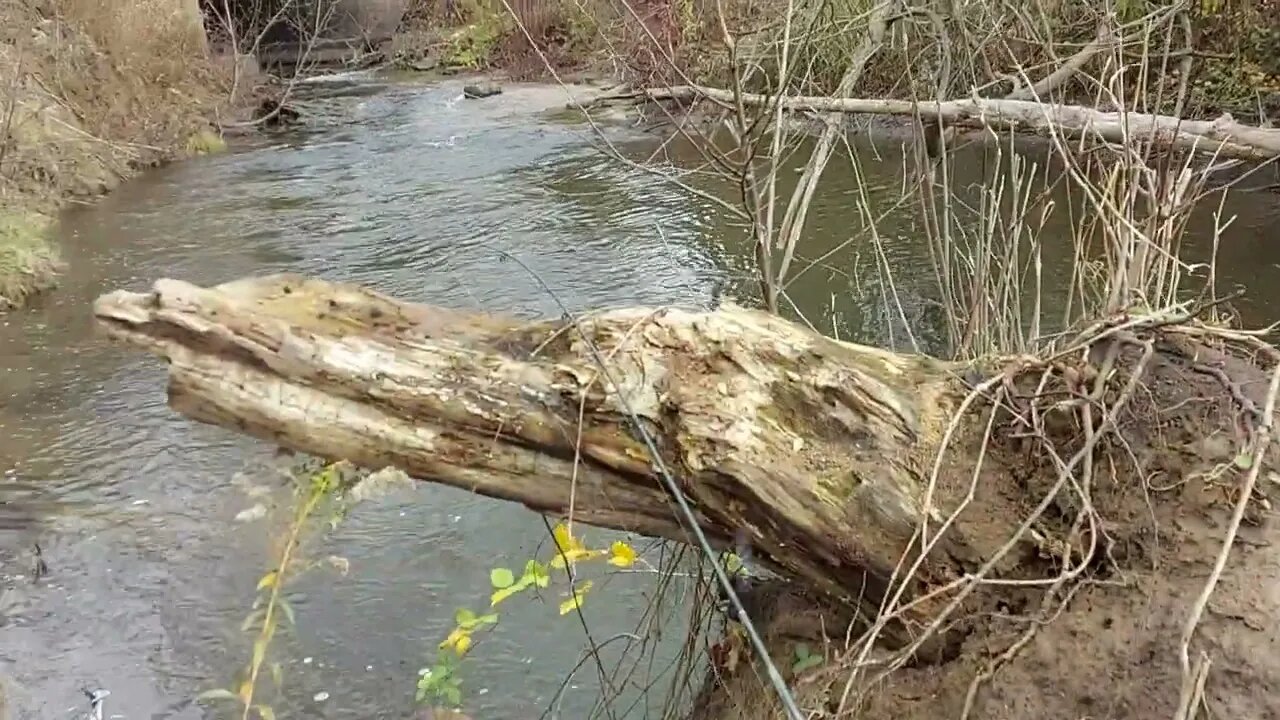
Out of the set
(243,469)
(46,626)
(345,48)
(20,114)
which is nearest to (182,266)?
(20,114)

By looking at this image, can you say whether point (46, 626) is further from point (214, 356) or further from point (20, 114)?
point (20, 114)

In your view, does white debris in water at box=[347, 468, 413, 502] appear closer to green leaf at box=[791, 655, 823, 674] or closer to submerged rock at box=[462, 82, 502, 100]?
green leaf at box=[791, 655, 823, 674]

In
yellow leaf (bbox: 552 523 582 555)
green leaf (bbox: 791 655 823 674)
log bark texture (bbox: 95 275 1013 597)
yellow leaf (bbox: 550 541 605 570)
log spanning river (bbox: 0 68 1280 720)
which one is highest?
log bark texture (bbox: 95 275 1013 597)

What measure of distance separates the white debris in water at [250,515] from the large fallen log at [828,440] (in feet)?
8.66

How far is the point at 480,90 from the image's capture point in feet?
50.8

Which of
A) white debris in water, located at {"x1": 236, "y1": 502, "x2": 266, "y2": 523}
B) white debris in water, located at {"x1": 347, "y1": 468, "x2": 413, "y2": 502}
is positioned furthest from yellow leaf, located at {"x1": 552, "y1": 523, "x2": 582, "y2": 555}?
white debris in water, located at {"x1": 236, "y1": 502, "x2": 266, "y2": 523}

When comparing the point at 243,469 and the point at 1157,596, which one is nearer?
the point at 1157,596

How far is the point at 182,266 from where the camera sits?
7.67 m

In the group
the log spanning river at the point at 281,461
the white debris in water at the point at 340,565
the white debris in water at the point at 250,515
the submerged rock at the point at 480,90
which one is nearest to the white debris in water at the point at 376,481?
the log spanning river at the point at 281,461

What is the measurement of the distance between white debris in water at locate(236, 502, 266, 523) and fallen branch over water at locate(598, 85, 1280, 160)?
2354 mm

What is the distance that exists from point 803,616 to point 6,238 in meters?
7.02

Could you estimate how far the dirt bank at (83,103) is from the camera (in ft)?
26.3

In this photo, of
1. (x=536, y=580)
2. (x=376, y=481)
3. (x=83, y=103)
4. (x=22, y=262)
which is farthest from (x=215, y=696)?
(x=83, y=103)

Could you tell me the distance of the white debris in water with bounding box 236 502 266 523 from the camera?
14.4ft
